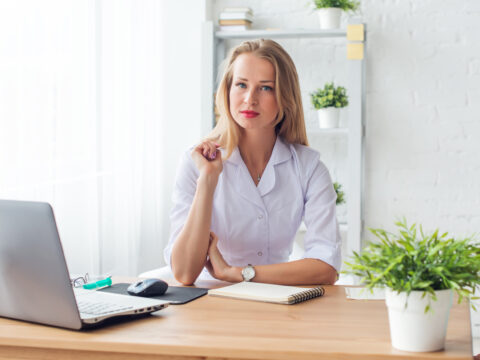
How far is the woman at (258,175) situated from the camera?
1989 mm

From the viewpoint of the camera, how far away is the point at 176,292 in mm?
1604

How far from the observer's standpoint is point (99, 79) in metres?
2.75

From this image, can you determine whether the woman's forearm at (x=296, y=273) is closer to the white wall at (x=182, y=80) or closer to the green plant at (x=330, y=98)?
the green plant at (x=330, y=98)

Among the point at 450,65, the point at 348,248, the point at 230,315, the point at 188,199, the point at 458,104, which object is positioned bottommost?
the point at 348,248

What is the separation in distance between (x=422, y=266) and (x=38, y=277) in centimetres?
73

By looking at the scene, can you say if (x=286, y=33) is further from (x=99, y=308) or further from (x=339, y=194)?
(x=99, y=308)

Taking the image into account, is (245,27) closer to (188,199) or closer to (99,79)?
(99,79)

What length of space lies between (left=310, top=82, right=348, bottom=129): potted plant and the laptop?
7.38ft

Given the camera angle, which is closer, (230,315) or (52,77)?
(230,315)

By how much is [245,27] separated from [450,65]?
1169 mm

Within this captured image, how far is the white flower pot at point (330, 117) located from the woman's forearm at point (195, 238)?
1.60 metres

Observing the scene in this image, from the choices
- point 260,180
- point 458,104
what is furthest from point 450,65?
point 260,180

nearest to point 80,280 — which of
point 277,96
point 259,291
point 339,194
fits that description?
point 259,291

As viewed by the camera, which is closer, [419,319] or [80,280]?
[419,319]
